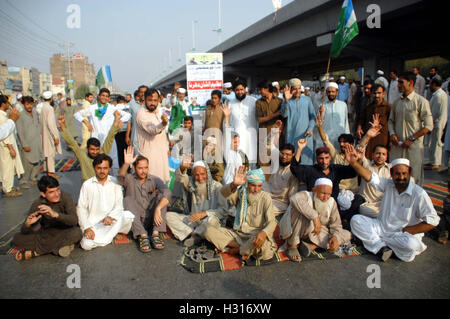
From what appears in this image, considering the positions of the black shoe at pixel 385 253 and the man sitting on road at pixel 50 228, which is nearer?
the black shoe at pixel 385 253

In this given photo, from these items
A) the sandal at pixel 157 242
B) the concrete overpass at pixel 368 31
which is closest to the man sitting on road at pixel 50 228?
the sandal at pixel 157 242

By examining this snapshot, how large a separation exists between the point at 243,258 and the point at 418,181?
315 cm

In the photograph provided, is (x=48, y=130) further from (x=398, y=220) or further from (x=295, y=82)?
(x=398, y=220)

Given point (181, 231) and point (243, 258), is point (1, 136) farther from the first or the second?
point (243, 258)

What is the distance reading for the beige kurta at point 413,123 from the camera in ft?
15.1

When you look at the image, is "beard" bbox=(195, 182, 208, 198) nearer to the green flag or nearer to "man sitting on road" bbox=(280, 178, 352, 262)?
"man sitting on road" bbox=(280, 178, 352, 262)

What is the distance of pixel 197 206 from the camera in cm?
430

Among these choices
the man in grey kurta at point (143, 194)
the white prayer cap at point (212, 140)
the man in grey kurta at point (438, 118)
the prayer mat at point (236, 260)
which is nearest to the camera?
the prayer mat at point (236, 260)

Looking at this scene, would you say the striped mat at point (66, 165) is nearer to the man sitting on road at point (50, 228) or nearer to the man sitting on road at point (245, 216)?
the man sitting on road at point (50, 228)

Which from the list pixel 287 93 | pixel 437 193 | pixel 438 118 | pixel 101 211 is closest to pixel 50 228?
pixel 101 211

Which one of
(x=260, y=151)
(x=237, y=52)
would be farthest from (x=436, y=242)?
(x=237, y=52)

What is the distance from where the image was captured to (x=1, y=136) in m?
5.16

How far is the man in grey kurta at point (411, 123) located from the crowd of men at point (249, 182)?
0.01 m
